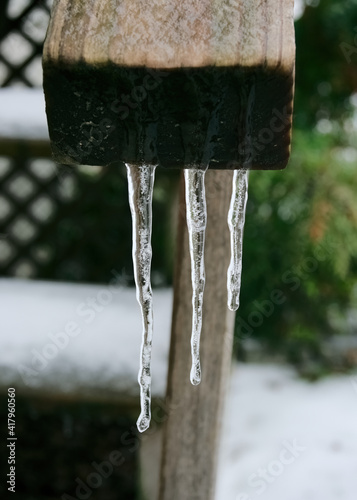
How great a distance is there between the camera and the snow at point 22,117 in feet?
3.46

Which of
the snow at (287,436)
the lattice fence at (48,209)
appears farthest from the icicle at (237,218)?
the snow at (287,436)

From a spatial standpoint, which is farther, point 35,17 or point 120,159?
point 35,17

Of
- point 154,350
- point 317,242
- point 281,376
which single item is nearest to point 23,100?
point 154,350

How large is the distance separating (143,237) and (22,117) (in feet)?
2.43

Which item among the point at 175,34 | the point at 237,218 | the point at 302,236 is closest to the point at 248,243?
the point at 302,236

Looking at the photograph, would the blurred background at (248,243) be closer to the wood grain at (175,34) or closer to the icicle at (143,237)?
the icicle at (143,237)

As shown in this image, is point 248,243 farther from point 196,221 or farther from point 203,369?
point 196,221

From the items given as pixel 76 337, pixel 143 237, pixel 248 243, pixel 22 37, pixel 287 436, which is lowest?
pixel 287 436

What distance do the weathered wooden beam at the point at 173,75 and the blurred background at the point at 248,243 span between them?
925 mm

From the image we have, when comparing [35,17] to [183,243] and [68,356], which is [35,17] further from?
[183,243]

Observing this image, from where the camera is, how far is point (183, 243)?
79 centimetres

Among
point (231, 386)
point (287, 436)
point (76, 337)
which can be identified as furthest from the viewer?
point (231, 386)

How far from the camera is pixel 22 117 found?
1.11 m

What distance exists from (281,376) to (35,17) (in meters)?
1.89
